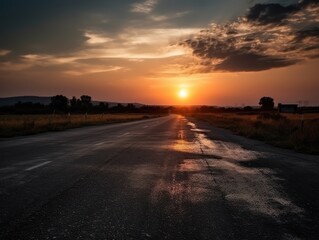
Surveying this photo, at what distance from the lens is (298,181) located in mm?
8602

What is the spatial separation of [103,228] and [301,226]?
2723 mm

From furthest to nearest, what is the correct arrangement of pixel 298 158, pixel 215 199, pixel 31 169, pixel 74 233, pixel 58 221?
1. pixel 298 158
2. pixel 31 169
3. pixel 215 199
4. pixel 58 221
5. pixel 74 233

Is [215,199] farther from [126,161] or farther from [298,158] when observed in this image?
[298,158]

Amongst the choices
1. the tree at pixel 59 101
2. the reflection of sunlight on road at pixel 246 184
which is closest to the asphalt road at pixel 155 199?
the reflection of sunlight on road at pixel 246 184

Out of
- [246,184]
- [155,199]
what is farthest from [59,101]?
[155,199]

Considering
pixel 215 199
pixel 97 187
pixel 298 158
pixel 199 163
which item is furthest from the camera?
pixel 298 158

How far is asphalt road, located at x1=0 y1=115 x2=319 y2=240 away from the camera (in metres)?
4.82

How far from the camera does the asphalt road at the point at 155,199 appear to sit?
15.8ft

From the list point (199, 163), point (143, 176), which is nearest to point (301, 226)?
point (143, 176)

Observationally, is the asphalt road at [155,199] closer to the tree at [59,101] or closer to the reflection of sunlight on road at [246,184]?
the reflection of sunlight on road at [246,184]

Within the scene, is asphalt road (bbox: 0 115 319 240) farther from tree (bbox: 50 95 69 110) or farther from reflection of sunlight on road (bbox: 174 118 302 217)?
tree (bbox: 50 95 69 110)

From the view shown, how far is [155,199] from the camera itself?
21.4 feet

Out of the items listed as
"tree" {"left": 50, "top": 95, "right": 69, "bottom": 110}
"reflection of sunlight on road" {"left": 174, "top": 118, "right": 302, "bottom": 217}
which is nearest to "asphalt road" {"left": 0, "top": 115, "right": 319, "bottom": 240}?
"reflection of sunlight on road" {"left": 174, "top": 118, "right": 302, "bottom": 217}

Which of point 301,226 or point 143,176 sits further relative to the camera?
point 143,176
